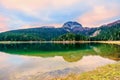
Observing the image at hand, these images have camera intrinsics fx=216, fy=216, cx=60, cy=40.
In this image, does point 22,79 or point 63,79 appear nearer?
point 63,79

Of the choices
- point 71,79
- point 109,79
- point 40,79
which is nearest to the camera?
point 109,79

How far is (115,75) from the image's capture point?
2073 cm

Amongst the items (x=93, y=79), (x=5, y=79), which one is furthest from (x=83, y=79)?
(x=5, y=79)

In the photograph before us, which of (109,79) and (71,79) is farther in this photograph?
(71,79)

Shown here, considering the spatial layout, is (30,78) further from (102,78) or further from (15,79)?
(102,78)

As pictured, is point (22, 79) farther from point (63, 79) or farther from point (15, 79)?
point (63, 79)

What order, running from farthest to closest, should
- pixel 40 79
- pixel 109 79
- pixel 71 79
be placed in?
pixel 40 79 < pixel 71 79 < pixel 109 79

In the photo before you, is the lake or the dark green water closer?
the lake

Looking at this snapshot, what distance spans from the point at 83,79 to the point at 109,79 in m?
2.39

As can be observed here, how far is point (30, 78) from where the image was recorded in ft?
74.5

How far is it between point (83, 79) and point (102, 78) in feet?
5.72

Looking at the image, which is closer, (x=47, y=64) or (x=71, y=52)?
(x=47, y=64)

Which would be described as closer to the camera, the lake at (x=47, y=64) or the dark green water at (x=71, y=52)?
the lake at (x=47, y=64)

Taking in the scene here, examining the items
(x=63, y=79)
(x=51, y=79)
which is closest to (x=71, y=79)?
(x=63, y=79)
